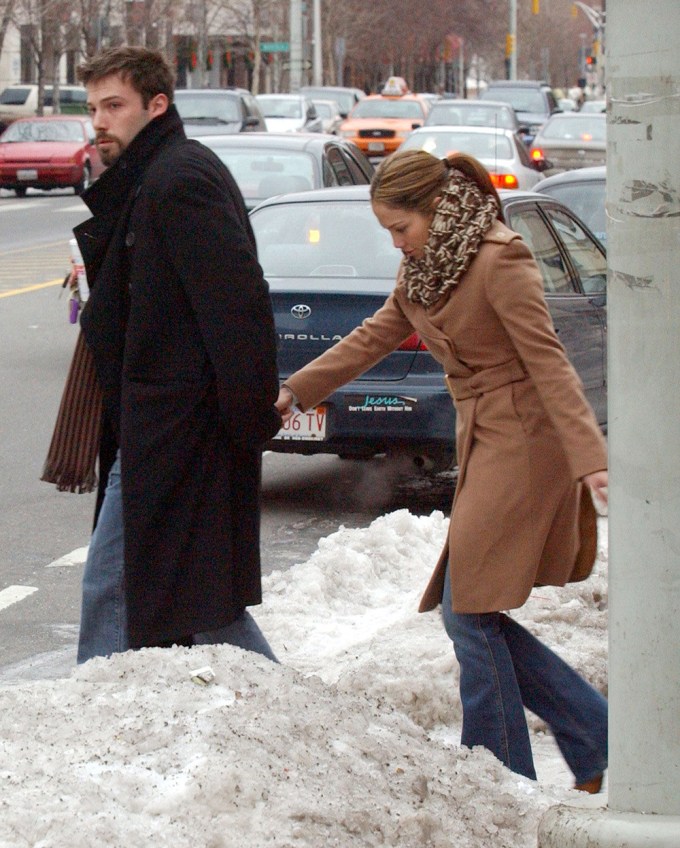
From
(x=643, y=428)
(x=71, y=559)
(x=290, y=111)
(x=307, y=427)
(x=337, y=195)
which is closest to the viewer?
(x=643, y=428)

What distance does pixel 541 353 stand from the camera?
3828mm

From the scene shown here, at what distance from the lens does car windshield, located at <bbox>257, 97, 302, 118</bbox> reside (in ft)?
123

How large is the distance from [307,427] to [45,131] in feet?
93.5

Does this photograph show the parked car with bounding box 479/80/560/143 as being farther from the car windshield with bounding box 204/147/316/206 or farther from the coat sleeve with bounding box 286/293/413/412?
the coat sleeve with bounding box 286/293/413/412

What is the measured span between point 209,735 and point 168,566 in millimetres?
637

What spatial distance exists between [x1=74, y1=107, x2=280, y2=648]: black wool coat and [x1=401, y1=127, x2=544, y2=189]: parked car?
59.5 feet

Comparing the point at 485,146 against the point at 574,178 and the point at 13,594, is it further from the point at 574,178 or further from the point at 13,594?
the point at 13,594

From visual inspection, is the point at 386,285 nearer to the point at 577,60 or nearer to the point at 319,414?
the point at 319,414

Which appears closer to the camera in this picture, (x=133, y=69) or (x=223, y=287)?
(x=223, y=287)

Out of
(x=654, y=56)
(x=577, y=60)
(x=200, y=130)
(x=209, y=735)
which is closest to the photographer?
(x=654, y=56)

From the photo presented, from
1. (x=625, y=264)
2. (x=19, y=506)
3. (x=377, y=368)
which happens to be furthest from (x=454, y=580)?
(x=19, y=506)

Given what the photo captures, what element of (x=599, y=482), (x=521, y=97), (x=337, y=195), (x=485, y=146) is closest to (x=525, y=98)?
(x=521, y=97)

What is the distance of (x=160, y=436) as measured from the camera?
12.9 ft

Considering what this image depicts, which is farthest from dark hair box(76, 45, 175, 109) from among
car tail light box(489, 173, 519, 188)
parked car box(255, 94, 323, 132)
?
parked car box(255, 94, 323, 132)
